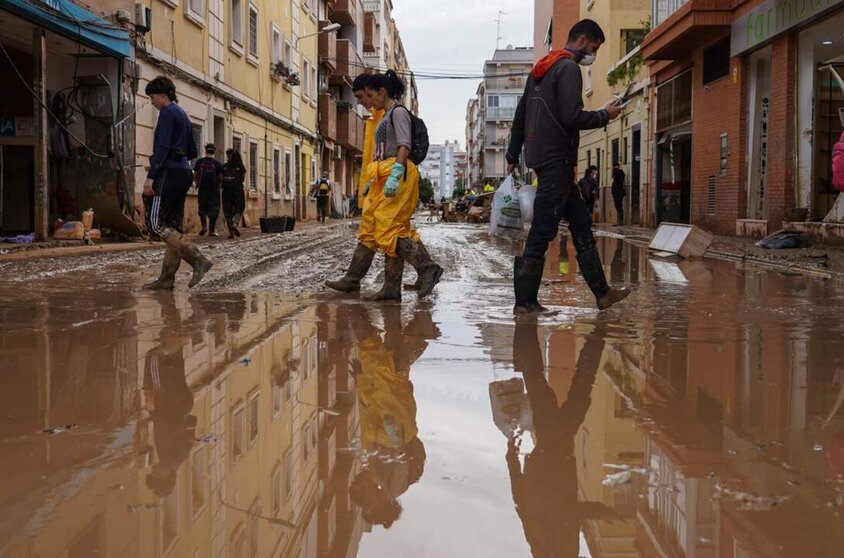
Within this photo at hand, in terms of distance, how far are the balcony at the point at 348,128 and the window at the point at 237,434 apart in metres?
41.0

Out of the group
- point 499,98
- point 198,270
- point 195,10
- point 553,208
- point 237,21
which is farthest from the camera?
point 499,98

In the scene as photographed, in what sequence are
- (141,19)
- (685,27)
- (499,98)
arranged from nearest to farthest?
(141,19), (685,27), (499,98)

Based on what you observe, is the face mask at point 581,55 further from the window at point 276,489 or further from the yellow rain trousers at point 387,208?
the window at point 276,489

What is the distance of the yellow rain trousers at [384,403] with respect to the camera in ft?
9.21

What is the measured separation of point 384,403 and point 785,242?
11148mm

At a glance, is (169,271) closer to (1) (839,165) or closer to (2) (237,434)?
(2) (237,434)

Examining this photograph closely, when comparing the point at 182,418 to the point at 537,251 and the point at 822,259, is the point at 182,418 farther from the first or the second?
the point at 822,259

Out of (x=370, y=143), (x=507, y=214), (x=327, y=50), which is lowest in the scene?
(x=507, y=214)

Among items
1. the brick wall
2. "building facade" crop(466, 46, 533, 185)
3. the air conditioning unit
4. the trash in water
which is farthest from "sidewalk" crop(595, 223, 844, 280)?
"building facade" crop(466, 46, 533, 185)

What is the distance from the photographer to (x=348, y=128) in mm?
44531

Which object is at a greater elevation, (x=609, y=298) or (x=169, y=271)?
(x=169, y=271)

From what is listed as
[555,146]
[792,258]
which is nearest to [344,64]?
[792,258]

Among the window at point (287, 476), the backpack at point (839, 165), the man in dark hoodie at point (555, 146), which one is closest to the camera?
the window at point (287, 476)

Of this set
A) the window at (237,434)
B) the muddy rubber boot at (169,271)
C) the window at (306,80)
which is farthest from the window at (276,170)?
the window at (237,434)
